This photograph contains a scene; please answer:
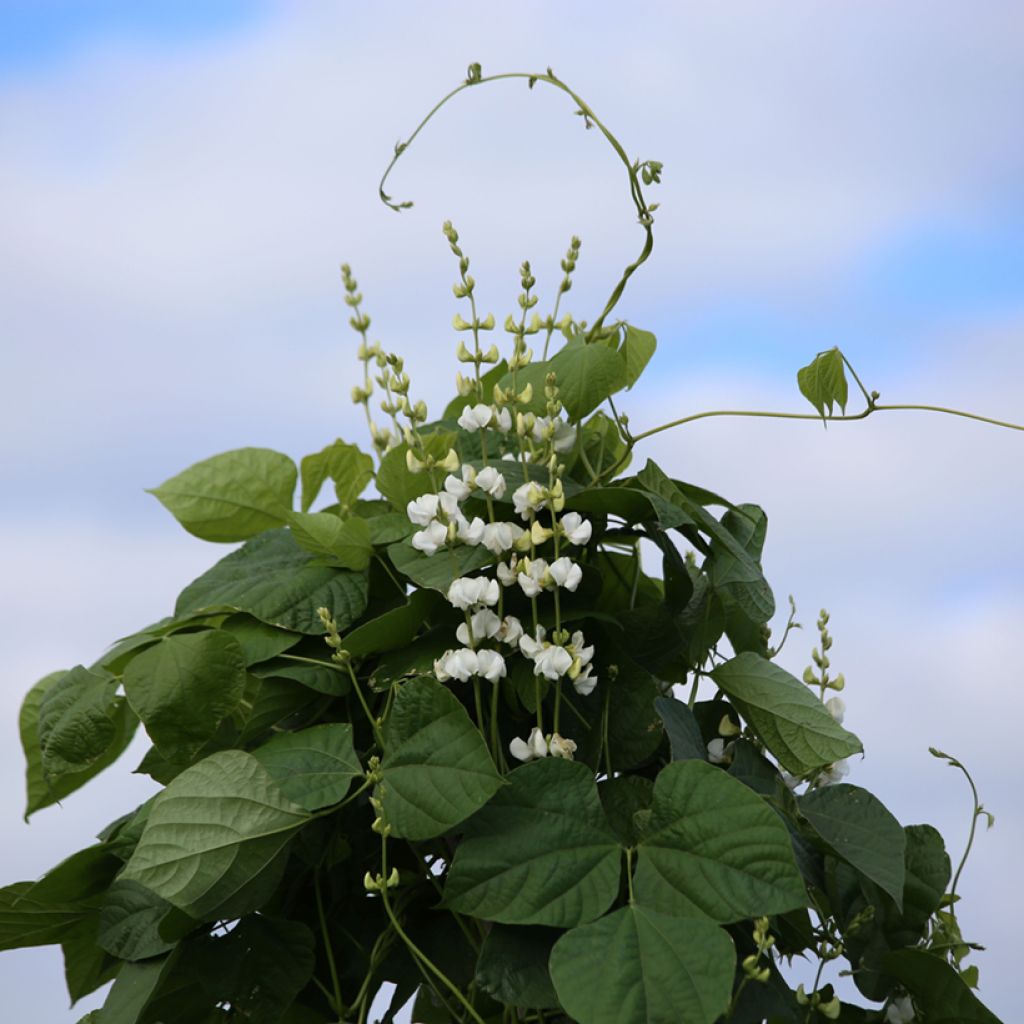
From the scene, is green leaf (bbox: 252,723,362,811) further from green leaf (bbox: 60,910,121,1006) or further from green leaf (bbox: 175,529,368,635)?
green leaf (bbox: 60,910,121,1006)

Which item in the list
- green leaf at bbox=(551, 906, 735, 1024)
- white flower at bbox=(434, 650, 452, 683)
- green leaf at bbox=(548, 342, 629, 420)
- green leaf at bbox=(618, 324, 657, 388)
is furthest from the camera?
green leaf at bbox=(618, 324, 657, 388)

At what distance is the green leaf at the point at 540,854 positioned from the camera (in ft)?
2.57

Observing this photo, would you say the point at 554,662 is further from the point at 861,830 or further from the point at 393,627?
the point at 861,830

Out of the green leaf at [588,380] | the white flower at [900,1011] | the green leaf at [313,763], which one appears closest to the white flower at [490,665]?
the green leaf at [313,763]

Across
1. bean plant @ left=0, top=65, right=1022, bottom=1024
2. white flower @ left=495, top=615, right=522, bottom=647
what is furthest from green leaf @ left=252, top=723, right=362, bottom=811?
white flower @ left=495, top=615, right=522, bottom=647

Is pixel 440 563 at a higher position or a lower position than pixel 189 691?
higher

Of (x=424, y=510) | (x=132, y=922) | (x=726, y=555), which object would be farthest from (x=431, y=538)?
(x=132, y=922)

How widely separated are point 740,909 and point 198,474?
0.55 meters

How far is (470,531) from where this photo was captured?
86 cm

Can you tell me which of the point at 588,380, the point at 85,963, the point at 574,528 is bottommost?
the point at 85,963

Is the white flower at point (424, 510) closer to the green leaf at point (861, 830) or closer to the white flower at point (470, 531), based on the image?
the white flower at point (470, 531)

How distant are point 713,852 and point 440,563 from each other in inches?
10.1

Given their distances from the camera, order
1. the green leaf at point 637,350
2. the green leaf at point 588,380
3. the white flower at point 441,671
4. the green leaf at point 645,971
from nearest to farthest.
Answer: the green leaf at point 645,971, the white flower at point 441,671, the green leaf at point 588,380, the green leaf at point 637,350

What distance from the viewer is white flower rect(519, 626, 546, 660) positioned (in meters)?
0.83
